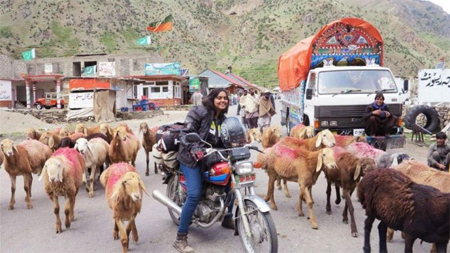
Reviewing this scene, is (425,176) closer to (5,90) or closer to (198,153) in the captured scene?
(198,153)

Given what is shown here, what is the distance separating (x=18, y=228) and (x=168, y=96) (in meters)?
38.4

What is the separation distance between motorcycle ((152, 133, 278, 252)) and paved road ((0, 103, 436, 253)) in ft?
1.65

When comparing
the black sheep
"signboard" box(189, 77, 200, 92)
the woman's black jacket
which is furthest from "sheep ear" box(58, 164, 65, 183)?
"signboard" box(189, 77, 200, 92)

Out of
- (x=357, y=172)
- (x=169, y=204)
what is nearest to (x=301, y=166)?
(x=357, y=172)

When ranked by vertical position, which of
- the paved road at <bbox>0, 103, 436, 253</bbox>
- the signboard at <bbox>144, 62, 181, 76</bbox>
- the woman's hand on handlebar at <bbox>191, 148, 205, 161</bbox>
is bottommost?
the paved road at <bbox>0, 103, 436, 253</bbox>

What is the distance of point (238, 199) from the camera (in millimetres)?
4297

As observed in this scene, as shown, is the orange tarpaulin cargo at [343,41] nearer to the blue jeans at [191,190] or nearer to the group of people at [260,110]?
the group of people at [260,110]

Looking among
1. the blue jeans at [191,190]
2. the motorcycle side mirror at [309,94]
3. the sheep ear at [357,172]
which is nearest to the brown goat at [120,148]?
the blue jeans at [191,190]

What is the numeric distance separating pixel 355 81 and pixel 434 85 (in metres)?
10.4

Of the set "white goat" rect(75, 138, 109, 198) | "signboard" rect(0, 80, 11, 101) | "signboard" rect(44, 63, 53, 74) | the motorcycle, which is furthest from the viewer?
"signboard" rect(44, 63, 53, 74)

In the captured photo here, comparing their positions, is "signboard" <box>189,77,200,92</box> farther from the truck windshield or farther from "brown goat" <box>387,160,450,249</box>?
"brown goat" <box>387,160,450,249</box>

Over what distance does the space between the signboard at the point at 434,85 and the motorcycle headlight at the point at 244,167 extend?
17.1m

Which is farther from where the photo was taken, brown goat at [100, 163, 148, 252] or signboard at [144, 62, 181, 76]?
signboard at [144, 62, 181, 76]

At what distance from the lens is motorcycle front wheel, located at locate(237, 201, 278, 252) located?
3.95m
